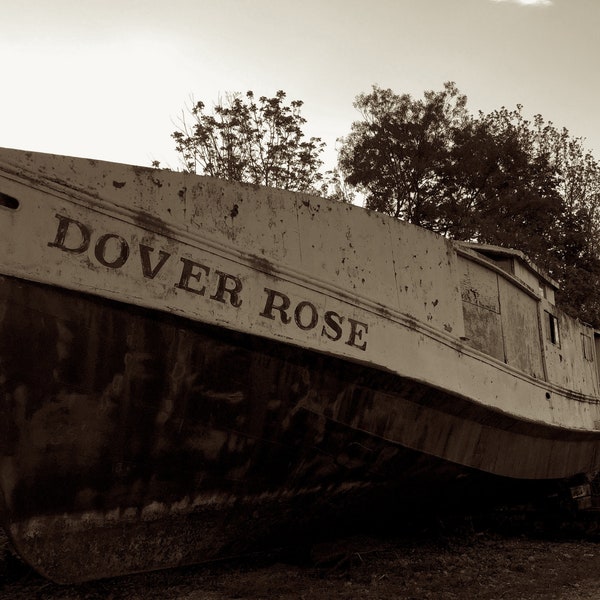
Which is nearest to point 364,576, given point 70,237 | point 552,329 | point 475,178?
point 70,237

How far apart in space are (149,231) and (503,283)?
3831 millimetres

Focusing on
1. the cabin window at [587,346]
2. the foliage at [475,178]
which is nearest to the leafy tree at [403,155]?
the foliage at [475,178]

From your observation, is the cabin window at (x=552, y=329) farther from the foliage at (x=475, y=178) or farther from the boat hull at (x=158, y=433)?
the foliage at (x=475, y=178)

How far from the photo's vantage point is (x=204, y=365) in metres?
4.21

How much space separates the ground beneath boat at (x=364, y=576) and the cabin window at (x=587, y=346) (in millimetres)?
3155

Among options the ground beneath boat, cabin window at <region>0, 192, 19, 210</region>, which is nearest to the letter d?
cabin window at <region>0, 192, 19, 210</region>

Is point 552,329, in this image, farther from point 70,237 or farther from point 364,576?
point 70,237

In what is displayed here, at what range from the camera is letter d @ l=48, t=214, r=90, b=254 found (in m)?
3.77

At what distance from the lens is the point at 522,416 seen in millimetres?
6309

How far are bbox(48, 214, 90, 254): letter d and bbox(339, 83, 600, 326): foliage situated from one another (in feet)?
53.6

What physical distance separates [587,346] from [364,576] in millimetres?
5369

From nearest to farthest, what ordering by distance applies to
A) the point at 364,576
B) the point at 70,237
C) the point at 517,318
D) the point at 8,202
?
the point at 8,202 < the point at 70,237 < the point at 364,576 < the point at 517,318

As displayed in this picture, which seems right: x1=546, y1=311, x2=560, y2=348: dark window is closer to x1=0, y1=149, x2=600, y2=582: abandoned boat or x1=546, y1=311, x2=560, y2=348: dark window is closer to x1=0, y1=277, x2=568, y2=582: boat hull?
x1=0, y1=149, x2=600, y2=582: abandoned boat

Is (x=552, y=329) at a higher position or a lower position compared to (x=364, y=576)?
higher
